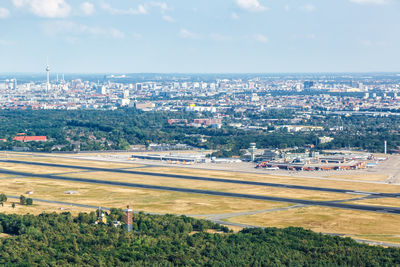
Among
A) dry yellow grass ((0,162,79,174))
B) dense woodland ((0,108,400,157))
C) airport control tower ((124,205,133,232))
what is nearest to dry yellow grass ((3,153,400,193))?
dry yellow grass ((0,162,79,174))

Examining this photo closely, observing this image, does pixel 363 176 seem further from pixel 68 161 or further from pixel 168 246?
pixel 168 246

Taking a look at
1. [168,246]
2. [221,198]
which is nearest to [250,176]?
[221,198]

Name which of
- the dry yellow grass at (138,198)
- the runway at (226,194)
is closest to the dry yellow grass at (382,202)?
the runway at (226,194)

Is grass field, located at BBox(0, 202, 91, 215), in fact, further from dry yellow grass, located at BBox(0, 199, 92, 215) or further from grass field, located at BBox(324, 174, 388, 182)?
grass field, located at BBox(324, 174, 388, 182)

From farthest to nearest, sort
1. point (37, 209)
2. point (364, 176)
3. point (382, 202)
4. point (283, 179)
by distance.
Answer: point (364, 176) < point (283, 179) < point (382, 202) < point (37, 209)

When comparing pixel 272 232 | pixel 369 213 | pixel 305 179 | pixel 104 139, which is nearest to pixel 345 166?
pixel 305 179

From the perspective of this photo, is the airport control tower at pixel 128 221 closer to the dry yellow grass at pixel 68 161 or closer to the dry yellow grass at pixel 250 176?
the dry yellow grass at pixel 250 176
